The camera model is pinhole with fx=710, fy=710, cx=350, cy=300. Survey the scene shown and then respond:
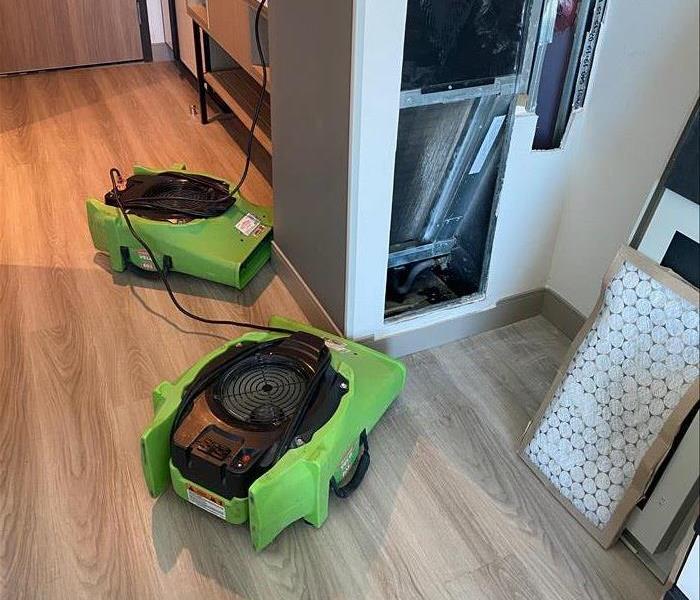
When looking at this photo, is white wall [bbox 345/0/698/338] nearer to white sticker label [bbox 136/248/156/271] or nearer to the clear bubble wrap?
the clear bubble wrap

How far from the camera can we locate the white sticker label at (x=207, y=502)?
132 cm

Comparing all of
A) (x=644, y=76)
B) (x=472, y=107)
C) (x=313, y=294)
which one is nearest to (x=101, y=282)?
(x=313, y=294)

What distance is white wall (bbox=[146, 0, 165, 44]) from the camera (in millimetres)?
3475

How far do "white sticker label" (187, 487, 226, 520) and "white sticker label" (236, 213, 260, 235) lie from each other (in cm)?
90

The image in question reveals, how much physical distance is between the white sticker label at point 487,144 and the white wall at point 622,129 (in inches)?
7.5

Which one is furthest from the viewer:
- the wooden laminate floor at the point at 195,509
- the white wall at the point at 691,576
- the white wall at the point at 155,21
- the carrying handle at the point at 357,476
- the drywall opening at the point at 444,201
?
the white wall at the point at 155,21

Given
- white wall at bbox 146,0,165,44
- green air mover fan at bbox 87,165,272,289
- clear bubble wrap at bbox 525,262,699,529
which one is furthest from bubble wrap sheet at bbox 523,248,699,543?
white wall at bbox 146,0,165,44

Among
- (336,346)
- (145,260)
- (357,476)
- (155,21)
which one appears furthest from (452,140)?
(155,21)

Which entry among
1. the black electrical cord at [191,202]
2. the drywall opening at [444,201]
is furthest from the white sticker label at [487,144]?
the black electrical cord at [191,202]

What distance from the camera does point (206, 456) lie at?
1.28m

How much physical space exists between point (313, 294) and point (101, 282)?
649 mm

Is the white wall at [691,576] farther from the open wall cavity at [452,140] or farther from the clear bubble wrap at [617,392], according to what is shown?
the open wall cavity at [452,140]

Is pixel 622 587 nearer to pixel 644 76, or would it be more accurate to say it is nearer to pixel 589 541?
pixel 589 541

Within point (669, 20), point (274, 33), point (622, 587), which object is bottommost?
point (622, 587)
